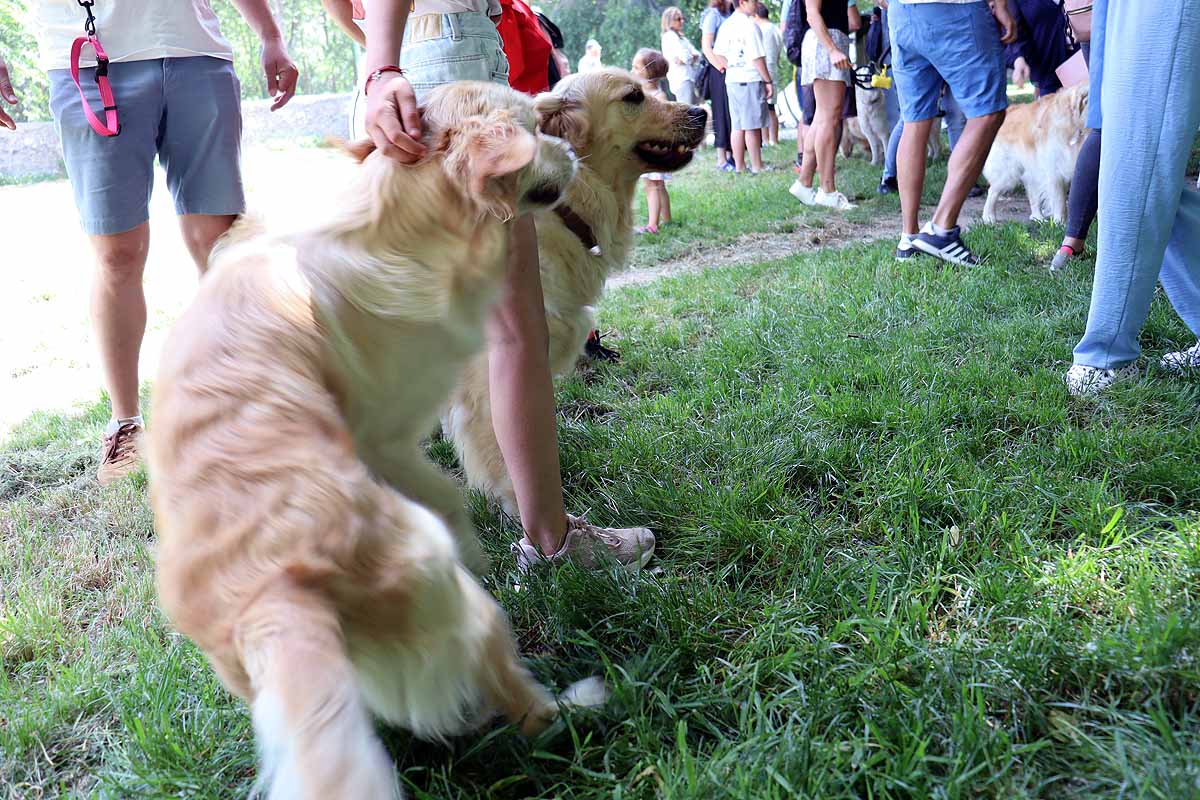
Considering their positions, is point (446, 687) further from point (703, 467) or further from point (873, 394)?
point (873, 394)

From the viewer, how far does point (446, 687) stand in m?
1.34

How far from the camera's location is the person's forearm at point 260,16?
10.8 ft

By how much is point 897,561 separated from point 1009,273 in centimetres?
292

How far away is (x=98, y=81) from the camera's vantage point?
2.73 m

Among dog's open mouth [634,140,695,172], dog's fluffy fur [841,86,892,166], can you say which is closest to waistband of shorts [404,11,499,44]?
dog's open mouth [634,140,695,172]

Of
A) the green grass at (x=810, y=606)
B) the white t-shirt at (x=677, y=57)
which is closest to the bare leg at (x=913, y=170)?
the green grass at (x=810, y=606)

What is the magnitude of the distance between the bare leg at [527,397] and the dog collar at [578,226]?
77 centimetres

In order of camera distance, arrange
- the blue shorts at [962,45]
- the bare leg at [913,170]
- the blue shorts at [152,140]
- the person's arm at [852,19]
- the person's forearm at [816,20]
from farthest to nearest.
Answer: the person's arm at [852,19] → the person's forearm at [816,20] → the bare leg at [913,170] → the blue shorts at [962,45] → the blue shorts at [152,140]

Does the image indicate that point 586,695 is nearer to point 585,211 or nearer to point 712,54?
point 585,211

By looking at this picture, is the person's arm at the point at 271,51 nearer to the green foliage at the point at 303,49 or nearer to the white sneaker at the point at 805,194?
the white sneaker at the point at 805,194

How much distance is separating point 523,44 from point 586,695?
2683 mm

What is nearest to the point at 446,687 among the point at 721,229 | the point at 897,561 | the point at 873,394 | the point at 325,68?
the point at 897,561

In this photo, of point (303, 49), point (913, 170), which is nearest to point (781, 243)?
point (913, 170)

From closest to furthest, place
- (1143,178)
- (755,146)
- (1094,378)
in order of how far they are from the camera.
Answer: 1. (1143,178)
2. (1094,378)
3. (755,146)
